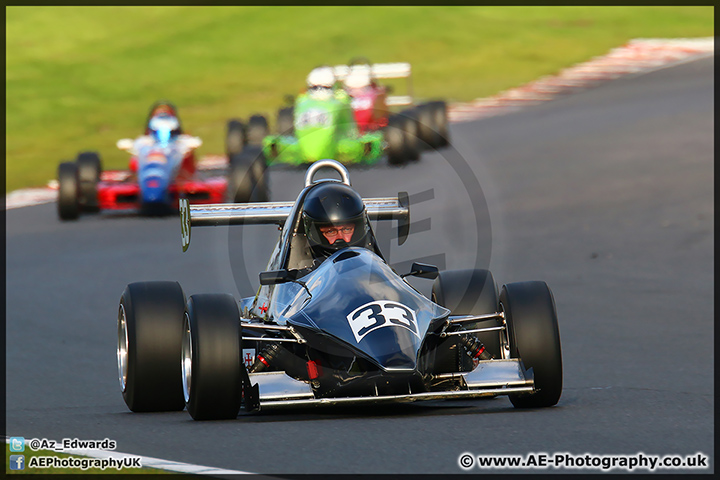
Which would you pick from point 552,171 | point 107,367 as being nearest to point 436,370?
point 107,367

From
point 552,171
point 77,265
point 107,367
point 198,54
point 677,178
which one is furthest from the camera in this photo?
point 198,54

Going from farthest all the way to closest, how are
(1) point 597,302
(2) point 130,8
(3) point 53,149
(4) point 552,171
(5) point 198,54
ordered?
(2) point 130,8, (5) point 198,54, (3) point 53,149, (4) point 552,171, (1) point 597,302

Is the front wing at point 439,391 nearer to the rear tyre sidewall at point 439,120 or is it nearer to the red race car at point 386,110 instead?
the red race car at point 386,110

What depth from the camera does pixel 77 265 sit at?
15.6 meters

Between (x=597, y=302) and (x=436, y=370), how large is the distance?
18.7ft

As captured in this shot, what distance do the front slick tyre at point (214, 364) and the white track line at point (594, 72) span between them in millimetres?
19627

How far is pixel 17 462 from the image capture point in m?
6.25

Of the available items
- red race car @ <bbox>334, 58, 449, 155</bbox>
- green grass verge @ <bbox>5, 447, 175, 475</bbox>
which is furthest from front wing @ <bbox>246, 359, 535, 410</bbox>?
red race car @ <bbox>334, 58, 449, 155</bbox>

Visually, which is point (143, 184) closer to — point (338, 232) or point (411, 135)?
point (411, 135)

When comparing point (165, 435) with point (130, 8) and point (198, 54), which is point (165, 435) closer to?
point (198, 54)

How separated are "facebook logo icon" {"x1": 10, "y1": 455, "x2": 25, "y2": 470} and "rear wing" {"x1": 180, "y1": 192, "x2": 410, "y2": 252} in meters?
2.64

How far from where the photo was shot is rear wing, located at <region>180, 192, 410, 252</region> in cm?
887

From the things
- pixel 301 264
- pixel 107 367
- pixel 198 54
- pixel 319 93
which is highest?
pixel 198 54

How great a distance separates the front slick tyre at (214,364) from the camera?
6961 mm
